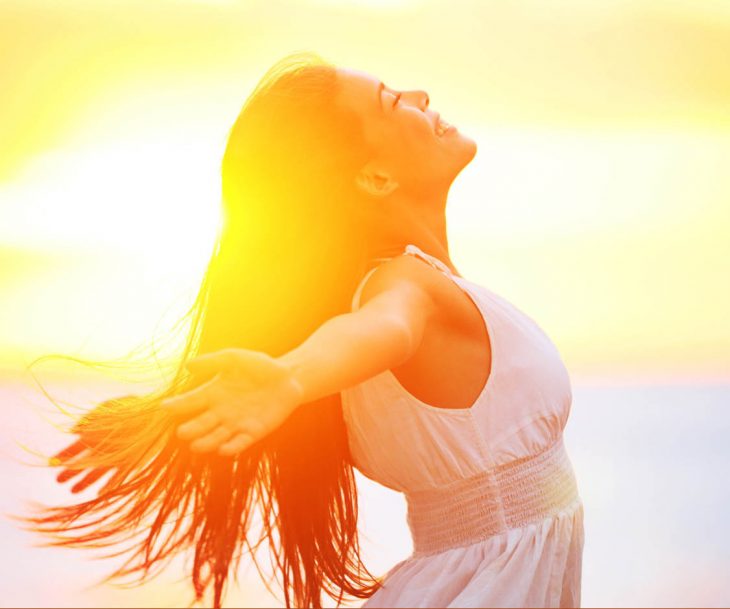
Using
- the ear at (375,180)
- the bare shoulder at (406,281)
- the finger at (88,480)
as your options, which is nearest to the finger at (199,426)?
the bare shoulder at (406,281)

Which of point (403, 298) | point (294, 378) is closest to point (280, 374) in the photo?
point (294, 378)

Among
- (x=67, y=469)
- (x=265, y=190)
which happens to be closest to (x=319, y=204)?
(x=265, y=190)

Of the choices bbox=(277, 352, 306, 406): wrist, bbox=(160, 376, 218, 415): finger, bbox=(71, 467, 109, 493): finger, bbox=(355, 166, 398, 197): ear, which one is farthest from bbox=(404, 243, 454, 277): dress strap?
bbox=(71, 467, 109, 493): finger

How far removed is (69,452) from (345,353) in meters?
1.04

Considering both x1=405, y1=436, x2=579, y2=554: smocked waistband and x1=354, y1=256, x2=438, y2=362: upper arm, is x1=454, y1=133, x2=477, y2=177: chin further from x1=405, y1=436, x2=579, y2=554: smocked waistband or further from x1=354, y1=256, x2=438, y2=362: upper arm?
x1=405, y1=436, x2=579, y2=554: smocked waistband

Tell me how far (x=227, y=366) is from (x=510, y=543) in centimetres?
70

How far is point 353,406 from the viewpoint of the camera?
89.7 inches

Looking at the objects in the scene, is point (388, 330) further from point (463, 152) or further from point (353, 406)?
point (463, 152)

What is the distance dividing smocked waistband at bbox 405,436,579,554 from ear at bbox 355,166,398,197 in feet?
1.94

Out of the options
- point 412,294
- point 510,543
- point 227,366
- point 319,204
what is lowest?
point 510,543

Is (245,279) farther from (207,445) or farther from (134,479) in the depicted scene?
(207,445)

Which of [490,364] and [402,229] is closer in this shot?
[490,364]

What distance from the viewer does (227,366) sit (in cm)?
172

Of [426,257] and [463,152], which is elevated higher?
[463,152]
